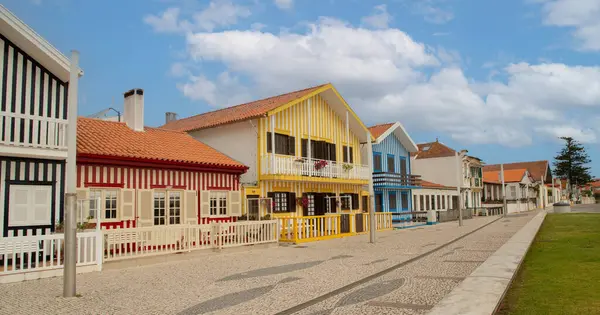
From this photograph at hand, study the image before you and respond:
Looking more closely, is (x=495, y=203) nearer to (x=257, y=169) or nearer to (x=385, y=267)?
(x=257, y=169)

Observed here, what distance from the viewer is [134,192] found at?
1499 centimetres

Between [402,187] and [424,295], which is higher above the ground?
[402,187]

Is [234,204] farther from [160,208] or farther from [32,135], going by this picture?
[32,135]

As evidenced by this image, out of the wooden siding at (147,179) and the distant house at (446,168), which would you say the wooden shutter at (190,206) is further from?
the distant house at (446,168)

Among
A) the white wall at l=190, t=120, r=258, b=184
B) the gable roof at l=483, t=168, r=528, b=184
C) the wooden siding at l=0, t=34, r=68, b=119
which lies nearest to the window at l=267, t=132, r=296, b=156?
the white wall at l=190, t=120, r=258, b=184

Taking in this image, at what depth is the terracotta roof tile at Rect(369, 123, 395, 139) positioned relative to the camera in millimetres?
29600

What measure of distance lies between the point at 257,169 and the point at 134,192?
20.3ft

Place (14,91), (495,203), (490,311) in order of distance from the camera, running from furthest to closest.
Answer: (495,203), (14,91), (490,311)

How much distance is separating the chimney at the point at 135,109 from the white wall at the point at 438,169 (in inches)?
Result: 1151

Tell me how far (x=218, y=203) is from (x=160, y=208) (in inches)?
103

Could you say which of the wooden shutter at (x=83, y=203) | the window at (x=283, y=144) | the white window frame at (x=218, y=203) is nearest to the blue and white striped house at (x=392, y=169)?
the window at (x=283, y=144)

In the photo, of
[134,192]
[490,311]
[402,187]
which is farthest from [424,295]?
[402,187]

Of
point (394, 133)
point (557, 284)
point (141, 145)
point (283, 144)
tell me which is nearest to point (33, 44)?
point (141, 145)

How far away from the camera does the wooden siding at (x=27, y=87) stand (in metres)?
12.2
